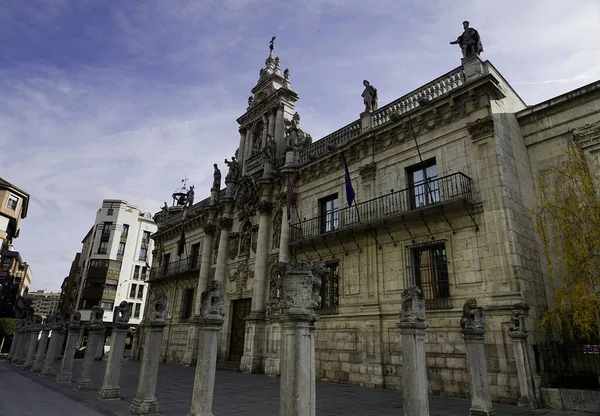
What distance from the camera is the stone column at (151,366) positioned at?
24.8 feet

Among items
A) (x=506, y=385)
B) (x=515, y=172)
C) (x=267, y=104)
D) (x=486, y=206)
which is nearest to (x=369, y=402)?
(x=506, y=385)

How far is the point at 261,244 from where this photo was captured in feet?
63.3

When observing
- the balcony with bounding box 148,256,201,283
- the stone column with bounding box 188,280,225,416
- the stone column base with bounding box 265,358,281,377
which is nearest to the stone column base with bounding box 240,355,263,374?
the stone column base with bounding box 265,358,281,377

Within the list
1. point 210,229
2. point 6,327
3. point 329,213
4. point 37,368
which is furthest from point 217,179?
point 6,327

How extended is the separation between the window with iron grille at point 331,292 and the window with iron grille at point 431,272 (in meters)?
3.38

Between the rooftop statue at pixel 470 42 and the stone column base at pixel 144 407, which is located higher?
the rooftop statue at pixel 470 42

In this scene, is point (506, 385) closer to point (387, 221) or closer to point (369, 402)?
point (369, 402)

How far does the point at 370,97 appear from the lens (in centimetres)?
1656

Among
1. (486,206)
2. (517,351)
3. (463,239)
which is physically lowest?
(517,351)

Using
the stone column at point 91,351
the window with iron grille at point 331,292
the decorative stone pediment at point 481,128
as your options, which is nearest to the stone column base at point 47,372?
the stone column at point 91,351

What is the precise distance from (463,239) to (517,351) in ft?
11.7

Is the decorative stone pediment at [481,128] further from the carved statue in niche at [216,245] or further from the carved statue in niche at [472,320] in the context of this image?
the carved statue in niche at [216,245]

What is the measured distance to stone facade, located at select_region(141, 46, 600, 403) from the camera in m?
11.2

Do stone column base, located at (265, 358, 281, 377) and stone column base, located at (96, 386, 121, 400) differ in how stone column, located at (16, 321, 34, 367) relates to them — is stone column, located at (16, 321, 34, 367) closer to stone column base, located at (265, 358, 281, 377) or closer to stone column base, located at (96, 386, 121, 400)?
stone column base, located at (265, 358, 281, 377)
